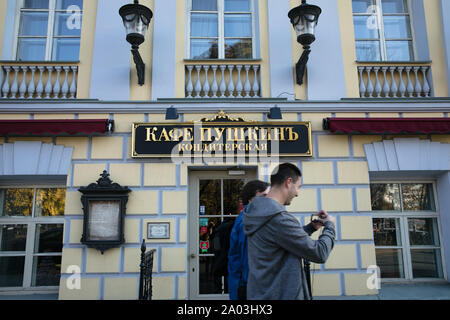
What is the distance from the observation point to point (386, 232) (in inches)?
233

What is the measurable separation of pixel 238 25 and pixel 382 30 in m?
2.89

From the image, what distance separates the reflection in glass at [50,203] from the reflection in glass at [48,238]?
0.21 meters

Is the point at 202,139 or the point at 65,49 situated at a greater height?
the point at 65,49

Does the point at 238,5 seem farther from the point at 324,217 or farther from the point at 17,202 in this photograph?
the point at 17,202

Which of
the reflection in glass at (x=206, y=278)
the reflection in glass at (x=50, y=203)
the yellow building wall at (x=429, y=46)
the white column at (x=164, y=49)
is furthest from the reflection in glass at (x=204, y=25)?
the reflection in glass at (x=206, y=278)

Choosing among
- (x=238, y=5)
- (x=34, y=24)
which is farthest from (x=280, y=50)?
(x=34, y=24)

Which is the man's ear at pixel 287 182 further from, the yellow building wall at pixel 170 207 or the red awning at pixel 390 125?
the red awning at pixel 390 125

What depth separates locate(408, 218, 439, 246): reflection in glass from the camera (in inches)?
233

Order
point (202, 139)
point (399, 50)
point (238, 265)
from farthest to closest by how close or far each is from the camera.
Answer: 1. point (399, 50)
2. point (202, 139)
3. point (238, 265)

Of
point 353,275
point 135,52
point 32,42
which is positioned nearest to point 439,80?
point 353,275

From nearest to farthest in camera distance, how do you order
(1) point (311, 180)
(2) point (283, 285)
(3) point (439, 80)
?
(2) point (283, 285)
(1) point (311, 180)
(3) point (439, 80)

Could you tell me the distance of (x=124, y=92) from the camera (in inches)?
225
